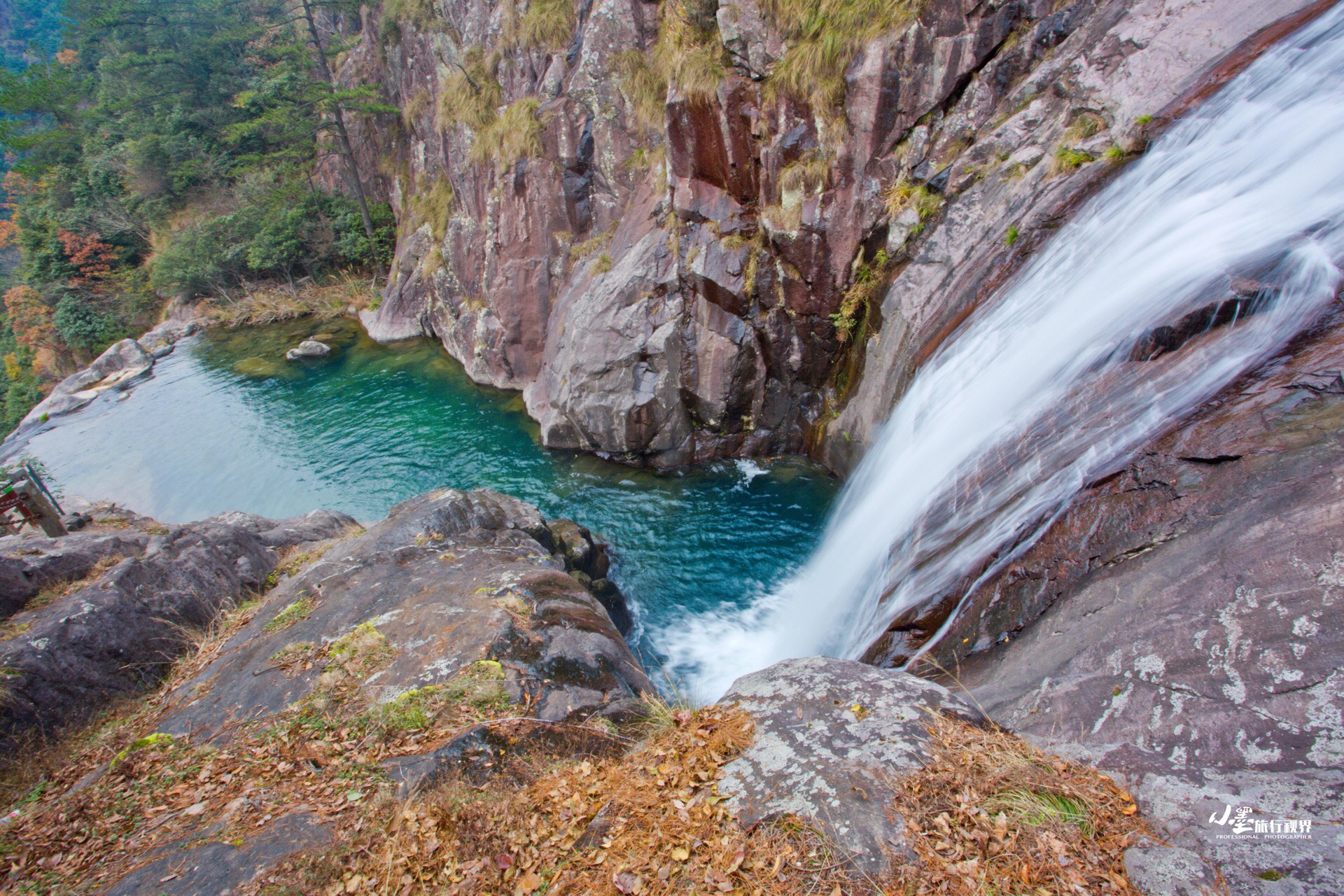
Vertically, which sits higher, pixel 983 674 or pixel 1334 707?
pixel 1334 707

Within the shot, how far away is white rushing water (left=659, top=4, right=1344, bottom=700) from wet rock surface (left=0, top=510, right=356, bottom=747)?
6.53 meters

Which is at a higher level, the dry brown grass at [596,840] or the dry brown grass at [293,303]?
the dry brown grass at [293,303]

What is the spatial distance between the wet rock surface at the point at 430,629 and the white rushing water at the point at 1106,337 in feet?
9.90

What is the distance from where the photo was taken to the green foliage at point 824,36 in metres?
10.3

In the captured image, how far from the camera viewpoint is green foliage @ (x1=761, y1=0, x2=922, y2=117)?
33.8 ft

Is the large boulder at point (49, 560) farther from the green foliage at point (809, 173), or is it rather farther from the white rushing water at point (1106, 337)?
the green foliage at point (809, 173)

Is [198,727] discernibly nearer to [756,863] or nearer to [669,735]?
[669,735]

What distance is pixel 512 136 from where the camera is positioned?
17219 millimetres

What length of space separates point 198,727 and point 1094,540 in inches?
331

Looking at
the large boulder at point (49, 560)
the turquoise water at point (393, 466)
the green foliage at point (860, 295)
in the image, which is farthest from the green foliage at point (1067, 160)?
the large boulder at point (49, 560)

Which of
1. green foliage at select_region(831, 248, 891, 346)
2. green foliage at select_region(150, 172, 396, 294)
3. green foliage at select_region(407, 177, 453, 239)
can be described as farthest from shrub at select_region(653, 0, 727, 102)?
green foliage at select_region(150, 172, 396, 294)

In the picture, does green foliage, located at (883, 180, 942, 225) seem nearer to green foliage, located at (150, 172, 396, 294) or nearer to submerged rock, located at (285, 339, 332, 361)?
submerged rock, located at (285, 339, 332, 361)

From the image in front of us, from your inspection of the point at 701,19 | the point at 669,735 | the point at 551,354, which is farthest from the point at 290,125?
the point at 669,735

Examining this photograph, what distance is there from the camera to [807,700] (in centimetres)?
445
